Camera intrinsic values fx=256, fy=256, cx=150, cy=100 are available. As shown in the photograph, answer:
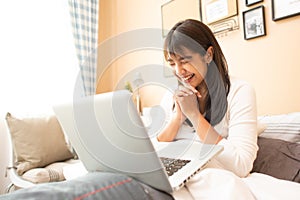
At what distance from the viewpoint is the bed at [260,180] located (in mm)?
417

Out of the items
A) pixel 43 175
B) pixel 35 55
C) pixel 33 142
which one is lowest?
pixel 43 175

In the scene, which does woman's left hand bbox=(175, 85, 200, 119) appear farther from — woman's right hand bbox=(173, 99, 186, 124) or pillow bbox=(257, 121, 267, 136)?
pillow bbox=(257, 121, 267, 136)

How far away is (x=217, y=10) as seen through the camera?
64.7 inches

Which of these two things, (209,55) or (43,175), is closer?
(209,55)

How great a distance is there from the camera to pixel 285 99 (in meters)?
1.34

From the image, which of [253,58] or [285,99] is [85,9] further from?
[285,99]

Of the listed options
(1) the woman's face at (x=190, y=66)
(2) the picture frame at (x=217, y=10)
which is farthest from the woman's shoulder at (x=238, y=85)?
(2) the picture frame at (x=217, y=10)

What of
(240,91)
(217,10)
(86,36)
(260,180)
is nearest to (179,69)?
(240,91)

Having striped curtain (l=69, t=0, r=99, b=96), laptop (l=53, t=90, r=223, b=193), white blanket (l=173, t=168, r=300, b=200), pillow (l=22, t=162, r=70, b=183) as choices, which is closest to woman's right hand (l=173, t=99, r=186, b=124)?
laptop (l=53, t=90, r=223, b=193)

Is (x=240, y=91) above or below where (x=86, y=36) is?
below

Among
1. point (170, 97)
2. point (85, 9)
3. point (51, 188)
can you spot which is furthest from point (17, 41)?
point (51, 188)

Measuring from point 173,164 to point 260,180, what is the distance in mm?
238

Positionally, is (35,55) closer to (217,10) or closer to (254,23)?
(217,10)

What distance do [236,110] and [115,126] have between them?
20.3 inches
